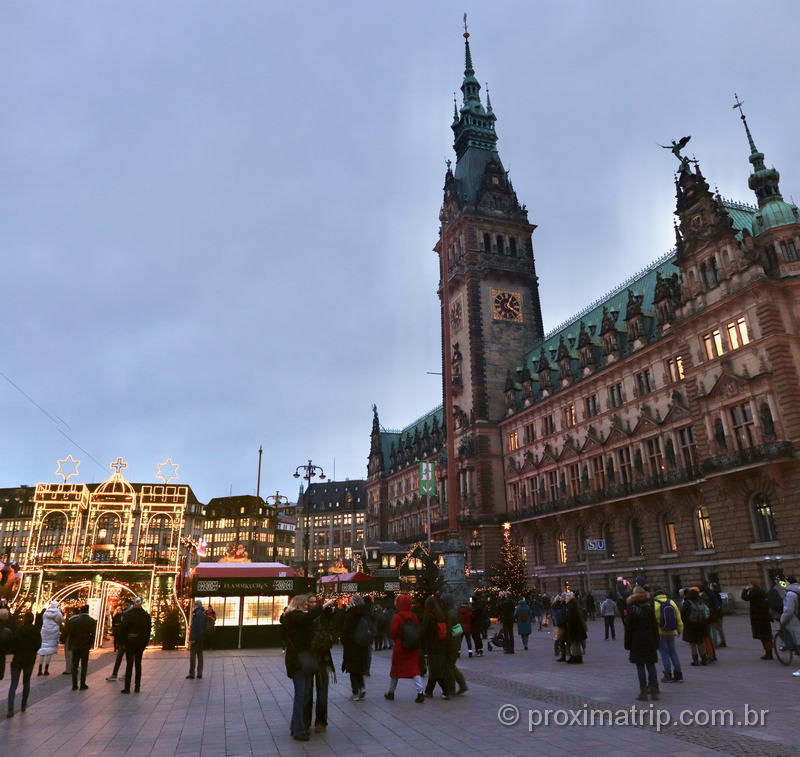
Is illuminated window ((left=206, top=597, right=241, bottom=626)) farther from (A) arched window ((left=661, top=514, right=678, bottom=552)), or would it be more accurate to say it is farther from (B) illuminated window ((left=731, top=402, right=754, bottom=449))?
(A) arched window ((left=661, top=514, right=678, bottom=552))

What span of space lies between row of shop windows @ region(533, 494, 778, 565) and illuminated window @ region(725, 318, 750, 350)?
370 inches

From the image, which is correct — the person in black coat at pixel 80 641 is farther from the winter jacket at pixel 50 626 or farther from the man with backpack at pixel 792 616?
the man with backpack at pixel 792 616

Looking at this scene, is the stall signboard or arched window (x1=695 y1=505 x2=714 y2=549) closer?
the stall signboard

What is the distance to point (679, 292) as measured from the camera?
149 feet

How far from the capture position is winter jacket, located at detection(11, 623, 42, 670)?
1202 cm

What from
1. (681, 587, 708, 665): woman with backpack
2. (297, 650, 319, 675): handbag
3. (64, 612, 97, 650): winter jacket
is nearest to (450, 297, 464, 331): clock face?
(681, 587, 708, 665): woman with backpack

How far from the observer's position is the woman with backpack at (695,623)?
51.1 feet

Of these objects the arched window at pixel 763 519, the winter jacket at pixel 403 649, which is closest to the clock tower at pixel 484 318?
the arched window at pixel 763 519

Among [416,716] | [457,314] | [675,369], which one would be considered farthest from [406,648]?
[457,314]

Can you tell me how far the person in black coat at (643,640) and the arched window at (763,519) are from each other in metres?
28.6

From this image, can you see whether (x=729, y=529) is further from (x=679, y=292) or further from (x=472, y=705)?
(x=472, y=705)

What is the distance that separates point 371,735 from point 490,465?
189ft

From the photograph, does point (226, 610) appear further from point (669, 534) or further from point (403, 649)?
point (669, 534)

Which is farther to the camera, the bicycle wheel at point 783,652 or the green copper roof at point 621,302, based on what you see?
the green copper roof at point 621,302
